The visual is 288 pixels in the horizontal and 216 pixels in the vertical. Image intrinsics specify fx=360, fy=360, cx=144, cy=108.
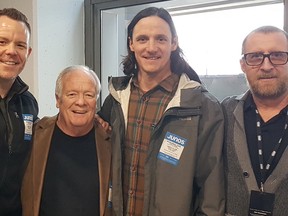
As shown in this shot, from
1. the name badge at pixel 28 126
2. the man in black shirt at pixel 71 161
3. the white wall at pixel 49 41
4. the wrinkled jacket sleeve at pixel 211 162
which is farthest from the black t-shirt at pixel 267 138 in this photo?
the white wall at pixel 49 41

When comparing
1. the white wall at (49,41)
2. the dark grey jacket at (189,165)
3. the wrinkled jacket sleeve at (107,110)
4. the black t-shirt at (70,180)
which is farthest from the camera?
the white wall at (49,41)

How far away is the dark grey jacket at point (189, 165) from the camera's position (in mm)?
1623

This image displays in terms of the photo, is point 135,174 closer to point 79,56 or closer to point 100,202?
point 100,202

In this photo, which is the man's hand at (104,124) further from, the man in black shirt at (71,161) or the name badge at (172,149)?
the name badge at (172,149)

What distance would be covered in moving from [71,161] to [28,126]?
0.31 metres

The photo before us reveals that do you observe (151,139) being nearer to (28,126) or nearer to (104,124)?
(104,124)

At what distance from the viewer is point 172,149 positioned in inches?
64.6

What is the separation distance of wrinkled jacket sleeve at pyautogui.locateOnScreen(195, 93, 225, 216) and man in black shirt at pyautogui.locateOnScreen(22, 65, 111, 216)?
46cm

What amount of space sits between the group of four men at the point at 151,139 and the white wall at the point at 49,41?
936mm

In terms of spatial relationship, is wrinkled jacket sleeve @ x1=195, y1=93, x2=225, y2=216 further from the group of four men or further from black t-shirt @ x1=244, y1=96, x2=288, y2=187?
black t-shirt @ x1=244, y1=96, x2=288, y2=187

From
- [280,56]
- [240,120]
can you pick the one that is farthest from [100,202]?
[280,56]

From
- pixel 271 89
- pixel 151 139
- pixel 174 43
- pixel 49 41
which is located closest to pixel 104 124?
pixel 151 139

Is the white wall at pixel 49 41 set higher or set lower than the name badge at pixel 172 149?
higher

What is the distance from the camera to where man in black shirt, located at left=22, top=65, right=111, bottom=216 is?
174 cm
